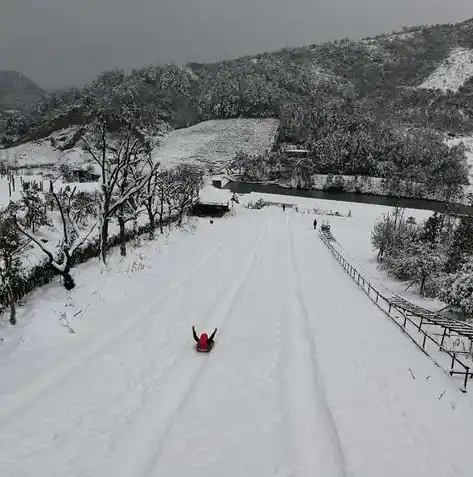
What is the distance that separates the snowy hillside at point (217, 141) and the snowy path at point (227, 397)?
367ft

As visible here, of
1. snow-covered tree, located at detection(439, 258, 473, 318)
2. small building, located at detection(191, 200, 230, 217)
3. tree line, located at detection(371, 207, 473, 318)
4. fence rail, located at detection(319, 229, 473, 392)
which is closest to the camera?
fence rail, located at detection(319, 229, 473, 392)

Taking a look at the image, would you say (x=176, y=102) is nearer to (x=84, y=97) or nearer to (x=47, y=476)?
(x=84, y=97)

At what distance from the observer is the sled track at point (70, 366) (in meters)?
7.79

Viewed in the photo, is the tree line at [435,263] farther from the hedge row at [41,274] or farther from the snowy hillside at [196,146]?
the snowy hillside at [196,146]

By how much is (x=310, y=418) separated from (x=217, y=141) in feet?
444

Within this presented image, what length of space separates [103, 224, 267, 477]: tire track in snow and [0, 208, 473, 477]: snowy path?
26mm

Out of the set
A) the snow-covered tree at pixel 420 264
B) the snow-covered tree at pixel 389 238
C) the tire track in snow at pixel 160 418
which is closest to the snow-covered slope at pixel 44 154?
the snow-covered tree at pixel 389 238

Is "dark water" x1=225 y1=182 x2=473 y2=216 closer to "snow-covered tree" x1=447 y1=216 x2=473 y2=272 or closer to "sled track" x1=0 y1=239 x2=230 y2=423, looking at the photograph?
"snow-covered tree" x1=447 y1=216 x2=473 y2=272

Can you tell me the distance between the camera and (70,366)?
31.1 ft

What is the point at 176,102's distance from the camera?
584ft

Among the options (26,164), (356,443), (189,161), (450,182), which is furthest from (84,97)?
(356,443)

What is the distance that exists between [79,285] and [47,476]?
962 cm

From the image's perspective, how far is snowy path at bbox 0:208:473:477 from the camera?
659 centimetres

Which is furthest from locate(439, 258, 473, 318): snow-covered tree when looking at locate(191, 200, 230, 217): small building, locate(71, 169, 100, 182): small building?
locate(71, 169, 100, 182): small building
